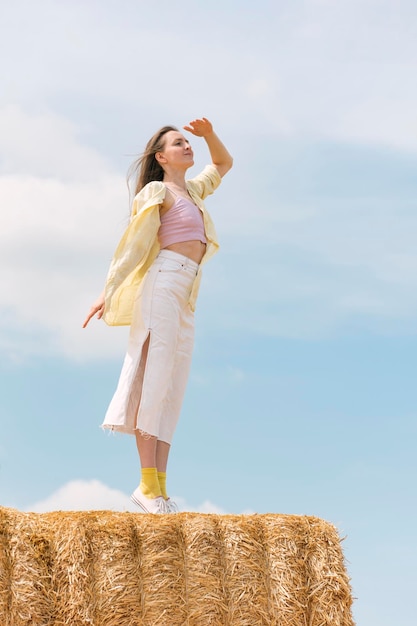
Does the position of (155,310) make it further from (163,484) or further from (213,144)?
(213,144)

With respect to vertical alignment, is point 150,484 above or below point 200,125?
below

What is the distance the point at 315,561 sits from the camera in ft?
13.2

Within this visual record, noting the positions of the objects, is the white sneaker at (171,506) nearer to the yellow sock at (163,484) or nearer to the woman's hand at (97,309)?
the yellow sock at (163,484)

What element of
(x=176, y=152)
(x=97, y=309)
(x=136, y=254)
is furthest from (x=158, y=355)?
(x=176, y=152)

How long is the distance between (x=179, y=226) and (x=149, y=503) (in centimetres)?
154

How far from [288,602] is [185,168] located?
260 centimetres

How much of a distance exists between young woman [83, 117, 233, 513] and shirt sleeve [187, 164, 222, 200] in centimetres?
26

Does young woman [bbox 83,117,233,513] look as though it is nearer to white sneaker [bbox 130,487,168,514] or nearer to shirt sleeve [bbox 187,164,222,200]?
Answer: white sneaker [bbox 130,487,168,514]

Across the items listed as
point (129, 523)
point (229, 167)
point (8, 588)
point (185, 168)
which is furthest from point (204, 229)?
point (8, 588)

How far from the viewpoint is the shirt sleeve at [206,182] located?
555 centimetres

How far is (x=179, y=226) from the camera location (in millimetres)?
5090

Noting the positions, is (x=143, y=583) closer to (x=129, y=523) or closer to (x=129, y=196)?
(x=129, y=523)

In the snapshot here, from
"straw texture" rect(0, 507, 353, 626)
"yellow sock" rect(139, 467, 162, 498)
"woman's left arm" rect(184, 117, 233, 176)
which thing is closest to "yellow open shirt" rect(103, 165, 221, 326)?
"woman's left arm" rect(184, 117, 233, 176)

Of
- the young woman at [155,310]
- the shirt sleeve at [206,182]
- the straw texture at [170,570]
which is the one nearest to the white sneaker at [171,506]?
the young woman at [155,310]
